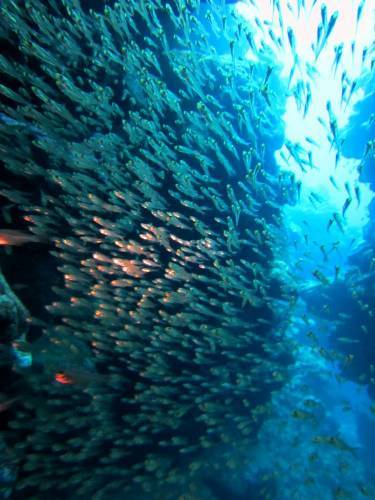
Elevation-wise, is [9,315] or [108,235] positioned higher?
[108,235]

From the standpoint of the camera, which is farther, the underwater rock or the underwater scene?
the underwater scene

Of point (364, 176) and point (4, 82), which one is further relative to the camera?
point (364, 176)

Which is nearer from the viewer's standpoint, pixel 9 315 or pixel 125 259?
pixel 9 315

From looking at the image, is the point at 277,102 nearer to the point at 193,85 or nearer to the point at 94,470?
the point at 193,85

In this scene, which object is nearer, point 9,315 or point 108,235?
point 9,315

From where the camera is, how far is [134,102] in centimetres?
955

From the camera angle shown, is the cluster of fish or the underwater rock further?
the cluster of fish

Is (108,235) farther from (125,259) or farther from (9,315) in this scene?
(9,315)

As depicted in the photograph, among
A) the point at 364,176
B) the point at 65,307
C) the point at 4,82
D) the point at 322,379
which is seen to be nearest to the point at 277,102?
the point at 364,176

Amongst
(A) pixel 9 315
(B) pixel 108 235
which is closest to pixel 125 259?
(B) pixel 108 235

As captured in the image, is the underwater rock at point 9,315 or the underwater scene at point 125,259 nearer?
the underwater rock at point 9,315

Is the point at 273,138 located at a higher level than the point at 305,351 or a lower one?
higher

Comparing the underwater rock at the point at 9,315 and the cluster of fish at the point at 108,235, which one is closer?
the underwater rock at the point at 9,315

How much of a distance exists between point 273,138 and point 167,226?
26.6 feet
